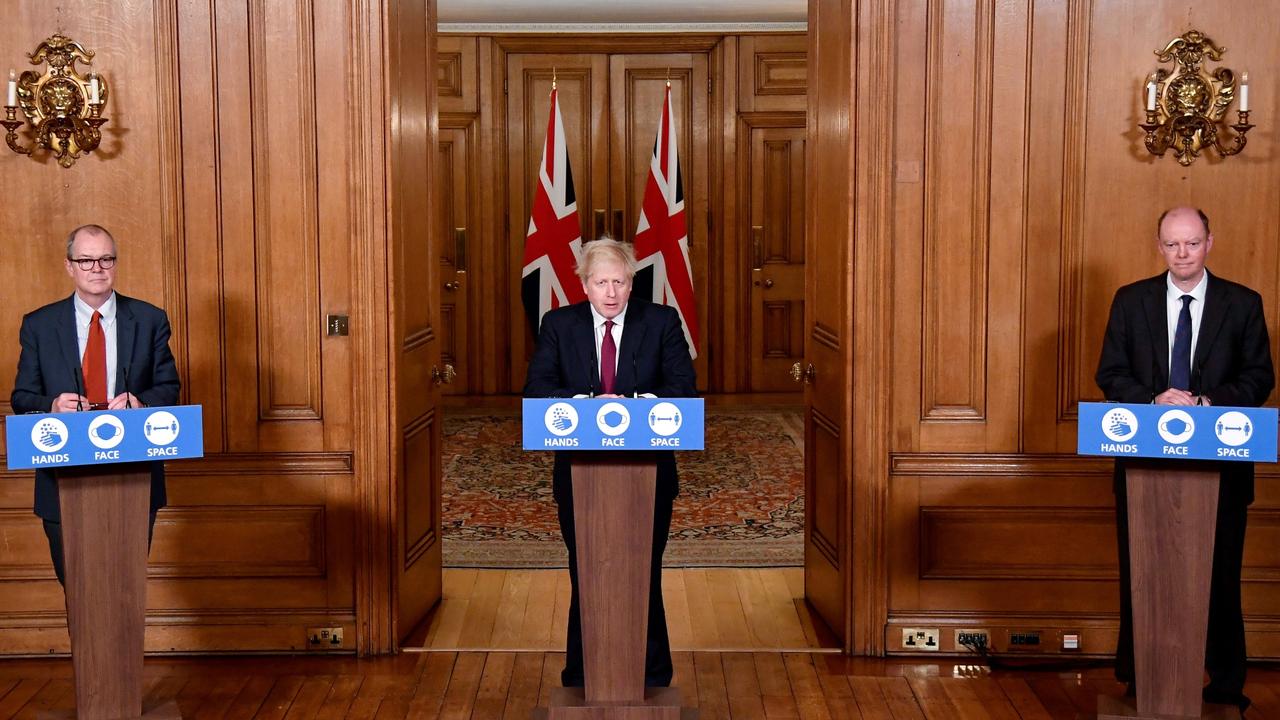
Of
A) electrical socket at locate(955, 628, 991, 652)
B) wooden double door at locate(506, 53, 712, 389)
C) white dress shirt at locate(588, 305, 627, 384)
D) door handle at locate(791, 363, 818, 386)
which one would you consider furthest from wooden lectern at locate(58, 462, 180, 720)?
wooden double door at locate(506, 53, 712, 389)

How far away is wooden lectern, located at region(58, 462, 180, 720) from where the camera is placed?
12.1 feet

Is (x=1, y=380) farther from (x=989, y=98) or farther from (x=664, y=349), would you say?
(x=989, y=98)

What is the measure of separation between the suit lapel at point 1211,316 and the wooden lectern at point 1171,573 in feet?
1.30

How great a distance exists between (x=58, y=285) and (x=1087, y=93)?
368cm

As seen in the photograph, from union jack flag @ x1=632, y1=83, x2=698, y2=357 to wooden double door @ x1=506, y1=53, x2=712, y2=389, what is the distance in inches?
67.4

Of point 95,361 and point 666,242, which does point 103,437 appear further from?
point 666,242

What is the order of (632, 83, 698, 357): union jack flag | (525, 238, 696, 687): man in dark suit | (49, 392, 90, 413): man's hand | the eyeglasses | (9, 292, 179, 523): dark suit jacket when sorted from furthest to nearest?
(632, 83, 698, 357): union jack flag
(525, 238, 696, 687): man in dark suit
(9, 292, 179, 523): dark suit jacket
the eyeglasses
(49, 392, 90, 413): man's hand

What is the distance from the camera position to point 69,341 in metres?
3.90

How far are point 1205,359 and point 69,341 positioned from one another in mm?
3375

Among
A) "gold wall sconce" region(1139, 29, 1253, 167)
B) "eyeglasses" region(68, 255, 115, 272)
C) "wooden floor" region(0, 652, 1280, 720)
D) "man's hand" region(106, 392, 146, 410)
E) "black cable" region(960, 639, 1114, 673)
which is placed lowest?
"wooden floor" region(0, 652, 1280, 720)

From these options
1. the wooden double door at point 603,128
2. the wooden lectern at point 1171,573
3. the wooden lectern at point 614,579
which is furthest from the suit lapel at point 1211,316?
the wooden double door at point 603,128

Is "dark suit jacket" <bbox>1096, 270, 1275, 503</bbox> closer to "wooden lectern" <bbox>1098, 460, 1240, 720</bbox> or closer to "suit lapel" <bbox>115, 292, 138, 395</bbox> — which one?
"wooden lectern" <bbox>1098, 460, 1240, 720</bbox>

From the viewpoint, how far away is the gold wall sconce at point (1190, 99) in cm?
448

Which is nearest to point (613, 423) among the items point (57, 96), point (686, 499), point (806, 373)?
point (806, 373)
